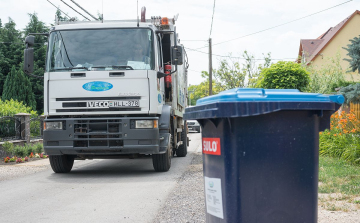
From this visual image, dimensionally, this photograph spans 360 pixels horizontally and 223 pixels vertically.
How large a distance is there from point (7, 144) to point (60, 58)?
6059mm

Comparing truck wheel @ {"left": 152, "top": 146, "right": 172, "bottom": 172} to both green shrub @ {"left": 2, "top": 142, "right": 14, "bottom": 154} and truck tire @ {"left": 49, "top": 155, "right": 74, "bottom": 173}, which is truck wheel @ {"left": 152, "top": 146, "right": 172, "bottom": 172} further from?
green shrub @ {"left": 2, "top": 142, "right": 14, "bottom": 154}

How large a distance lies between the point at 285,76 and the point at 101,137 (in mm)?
9453

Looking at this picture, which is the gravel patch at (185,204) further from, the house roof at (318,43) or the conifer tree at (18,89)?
the house roof at (318,43)

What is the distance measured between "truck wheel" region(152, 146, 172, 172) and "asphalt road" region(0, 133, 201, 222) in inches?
6.7

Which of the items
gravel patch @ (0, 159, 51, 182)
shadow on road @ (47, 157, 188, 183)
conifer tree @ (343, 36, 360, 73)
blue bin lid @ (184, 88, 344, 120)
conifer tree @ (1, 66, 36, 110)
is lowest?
shadow on road @ (47, 157, 188, 183)

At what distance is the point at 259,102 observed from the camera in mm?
2877

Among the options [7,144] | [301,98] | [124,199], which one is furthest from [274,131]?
[7,144]

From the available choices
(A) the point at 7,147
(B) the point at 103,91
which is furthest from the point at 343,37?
(B) the point at 103,91

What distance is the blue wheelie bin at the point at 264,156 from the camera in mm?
2871

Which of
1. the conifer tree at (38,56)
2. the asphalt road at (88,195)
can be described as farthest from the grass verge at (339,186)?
the conifer tree at (38,56)

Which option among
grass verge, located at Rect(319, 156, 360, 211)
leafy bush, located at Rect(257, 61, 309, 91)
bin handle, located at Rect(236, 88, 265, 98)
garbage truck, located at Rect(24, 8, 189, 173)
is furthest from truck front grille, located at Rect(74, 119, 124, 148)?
leafy bush, located at Rect(257, 61, 309, 91)

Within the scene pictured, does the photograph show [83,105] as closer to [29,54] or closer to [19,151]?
[29,54]

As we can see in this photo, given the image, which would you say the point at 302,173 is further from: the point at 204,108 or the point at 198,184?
the point at 198,184

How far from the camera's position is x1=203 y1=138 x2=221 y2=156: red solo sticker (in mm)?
3038
